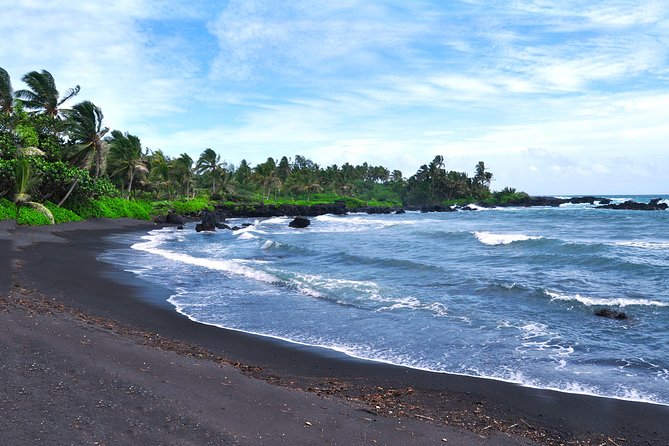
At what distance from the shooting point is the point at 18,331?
24.7 feet

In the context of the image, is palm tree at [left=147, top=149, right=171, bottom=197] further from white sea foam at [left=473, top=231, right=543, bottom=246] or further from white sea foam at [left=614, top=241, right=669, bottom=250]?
white sea foam at [left=614, top=241, right=669, bottom=250]

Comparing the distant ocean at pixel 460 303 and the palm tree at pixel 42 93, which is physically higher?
the palm tree at pixel 42 93

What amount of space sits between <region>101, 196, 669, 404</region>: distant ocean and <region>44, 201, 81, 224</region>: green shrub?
1221 cm

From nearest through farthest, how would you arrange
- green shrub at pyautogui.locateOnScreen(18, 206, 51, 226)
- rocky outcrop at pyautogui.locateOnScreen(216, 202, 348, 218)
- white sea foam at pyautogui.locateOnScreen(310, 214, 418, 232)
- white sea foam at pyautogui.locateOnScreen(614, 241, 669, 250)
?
1. white sea foam at pyautogui.locateOnScreen(614, 241, 669, 250)
2. green shrub at pyautogui.locateOnScreen(18, 206, 51, 226)
3. white sea foam at pyautogui.locateOnScreen(310, 214, 418, 232)
4. rocky outcrop at pyautogui.locateOnScreen(216, 202, 348, 218)

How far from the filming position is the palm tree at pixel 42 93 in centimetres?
4335

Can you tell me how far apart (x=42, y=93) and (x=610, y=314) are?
49701mm

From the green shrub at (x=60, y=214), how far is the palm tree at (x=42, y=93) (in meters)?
10.9

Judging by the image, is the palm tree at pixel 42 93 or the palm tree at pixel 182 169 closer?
the palm tree at pixel 42 93

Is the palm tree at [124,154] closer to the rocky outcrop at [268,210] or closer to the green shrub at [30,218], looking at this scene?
the rocky outcrop at [268,210]

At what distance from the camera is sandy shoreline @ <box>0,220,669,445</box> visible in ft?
17.1

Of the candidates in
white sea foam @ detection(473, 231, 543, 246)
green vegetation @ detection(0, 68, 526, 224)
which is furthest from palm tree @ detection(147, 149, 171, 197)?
white sea foam @ detection(473, 231, 543, 246)

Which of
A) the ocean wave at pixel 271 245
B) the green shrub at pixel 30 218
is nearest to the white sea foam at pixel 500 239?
the ocean wave at pixel 271 245

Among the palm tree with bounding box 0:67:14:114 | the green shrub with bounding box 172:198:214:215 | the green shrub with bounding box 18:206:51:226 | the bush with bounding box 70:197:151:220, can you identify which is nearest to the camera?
the green shrub with bounding box 18:206:51:226

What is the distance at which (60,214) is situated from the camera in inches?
1465
